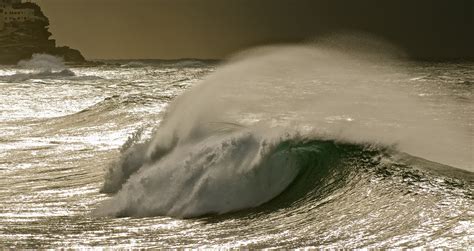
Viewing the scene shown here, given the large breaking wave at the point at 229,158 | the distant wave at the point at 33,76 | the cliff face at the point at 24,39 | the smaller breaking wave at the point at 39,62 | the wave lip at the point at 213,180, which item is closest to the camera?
the wave lip at the point at 213,180

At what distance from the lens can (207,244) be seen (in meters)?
11.3

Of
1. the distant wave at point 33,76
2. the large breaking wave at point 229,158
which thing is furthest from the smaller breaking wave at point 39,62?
the large breaking wave at point 229,158

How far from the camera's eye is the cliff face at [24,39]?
169875mm

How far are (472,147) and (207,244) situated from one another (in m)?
14.2

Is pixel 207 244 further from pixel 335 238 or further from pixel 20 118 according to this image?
pixel 20 118

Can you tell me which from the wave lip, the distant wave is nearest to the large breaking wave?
the wave lip

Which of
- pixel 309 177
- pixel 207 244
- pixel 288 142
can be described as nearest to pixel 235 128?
pixel 288 142

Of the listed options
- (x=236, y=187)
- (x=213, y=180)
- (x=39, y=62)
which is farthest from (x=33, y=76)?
(x=236, y=187)

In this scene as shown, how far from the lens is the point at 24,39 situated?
17188cm

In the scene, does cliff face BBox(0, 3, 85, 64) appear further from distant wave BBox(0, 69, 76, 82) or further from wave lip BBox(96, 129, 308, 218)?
wave lip BBox(96, 129, 308, 218)

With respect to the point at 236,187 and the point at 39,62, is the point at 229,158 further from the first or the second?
the point at 39,62

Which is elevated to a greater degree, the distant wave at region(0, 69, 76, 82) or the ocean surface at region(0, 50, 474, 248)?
the ocean surface at region(0, 50, 474, 248)

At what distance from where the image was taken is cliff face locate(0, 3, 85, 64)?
16988 cm

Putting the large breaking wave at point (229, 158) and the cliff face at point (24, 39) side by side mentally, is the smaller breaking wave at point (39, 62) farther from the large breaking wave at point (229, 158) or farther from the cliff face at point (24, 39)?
the large breaking wave at point (229, 158)
